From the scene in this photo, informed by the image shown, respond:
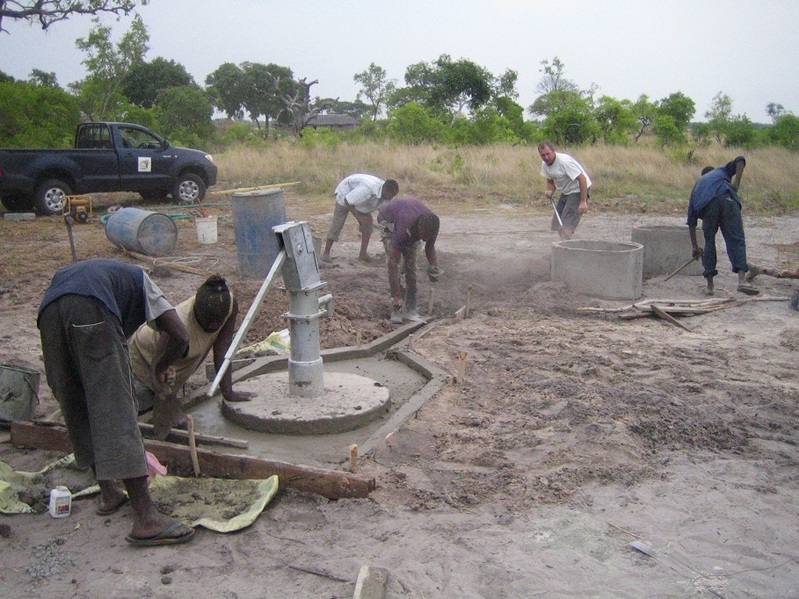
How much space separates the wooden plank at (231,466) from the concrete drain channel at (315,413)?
320 millimetres

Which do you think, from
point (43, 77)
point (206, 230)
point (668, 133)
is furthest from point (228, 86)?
point (206, 230)

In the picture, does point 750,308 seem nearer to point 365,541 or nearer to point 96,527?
point 365,541

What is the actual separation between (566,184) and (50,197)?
9.29 metres

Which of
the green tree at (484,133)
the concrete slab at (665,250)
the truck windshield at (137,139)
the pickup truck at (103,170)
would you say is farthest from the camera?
the green tree at (484,133)

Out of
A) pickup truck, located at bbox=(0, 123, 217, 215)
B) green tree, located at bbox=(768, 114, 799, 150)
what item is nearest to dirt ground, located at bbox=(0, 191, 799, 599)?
pickup truck, located at bbox=(0, 123, 217, 215)

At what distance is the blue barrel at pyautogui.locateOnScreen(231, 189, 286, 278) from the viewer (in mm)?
8719

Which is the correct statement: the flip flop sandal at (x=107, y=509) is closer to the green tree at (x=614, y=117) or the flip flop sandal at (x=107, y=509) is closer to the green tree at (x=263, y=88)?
the green tree at (x=614, y=117)

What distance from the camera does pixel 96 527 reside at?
3.51 metres

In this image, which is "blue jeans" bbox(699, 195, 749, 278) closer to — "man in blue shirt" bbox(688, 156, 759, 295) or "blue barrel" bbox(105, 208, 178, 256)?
"man in blue shirt" bbox(688, 156, 759, 295)

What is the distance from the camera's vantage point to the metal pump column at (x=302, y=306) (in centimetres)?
442

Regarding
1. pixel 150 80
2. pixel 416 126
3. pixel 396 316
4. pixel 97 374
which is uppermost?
pixel 150 80

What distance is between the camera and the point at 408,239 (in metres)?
6.95

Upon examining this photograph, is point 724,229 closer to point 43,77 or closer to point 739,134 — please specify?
point 739,134

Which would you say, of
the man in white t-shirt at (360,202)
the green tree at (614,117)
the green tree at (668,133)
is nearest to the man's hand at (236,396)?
the man in white t-shirt at (360,202)
